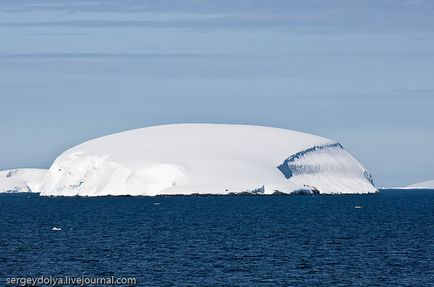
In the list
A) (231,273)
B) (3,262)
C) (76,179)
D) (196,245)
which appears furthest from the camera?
(76,179)

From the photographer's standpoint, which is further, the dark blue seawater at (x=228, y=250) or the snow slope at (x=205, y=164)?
the snow slope at (x=205, y=164)

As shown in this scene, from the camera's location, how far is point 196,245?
65.2m

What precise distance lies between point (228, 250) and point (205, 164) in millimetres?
104396

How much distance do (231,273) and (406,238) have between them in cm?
2477

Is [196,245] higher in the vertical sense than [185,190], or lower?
lower

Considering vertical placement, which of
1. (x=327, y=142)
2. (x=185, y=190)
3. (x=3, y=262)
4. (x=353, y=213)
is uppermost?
(x=327, y=142)

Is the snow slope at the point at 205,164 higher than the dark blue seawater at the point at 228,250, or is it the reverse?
the snow slope at the point at 205,164

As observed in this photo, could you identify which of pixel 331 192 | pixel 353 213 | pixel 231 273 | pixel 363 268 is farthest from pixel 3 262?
pixel 331 192

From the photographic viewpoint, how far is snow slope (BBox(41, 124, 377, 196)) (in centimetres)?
16275

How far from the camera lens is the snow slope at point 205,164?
16275 centimetres

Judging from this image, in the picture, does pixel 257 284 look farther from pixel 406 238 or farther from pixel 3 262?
pixel 406 238

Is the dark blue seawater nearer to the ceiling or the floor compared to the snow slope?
nearer to the floor

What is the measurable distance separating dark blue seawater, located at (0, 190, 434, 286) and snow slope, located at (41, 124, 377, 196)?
64812 mm

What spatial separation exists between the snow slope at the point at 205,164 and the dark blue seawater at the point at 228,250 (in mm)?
64812
